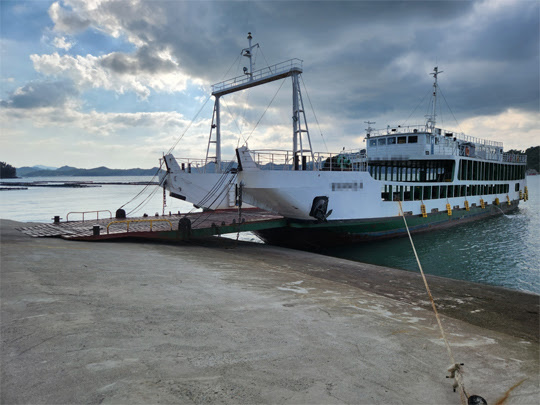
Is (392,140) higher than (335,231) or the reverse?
higher

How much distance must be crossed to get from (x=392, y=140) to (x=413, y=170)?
3.11 metres

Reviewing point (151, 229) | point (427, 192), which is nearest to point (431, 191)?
point (427, 192)

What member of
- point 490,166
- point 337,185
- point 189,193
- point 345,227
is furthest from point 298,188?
point 490,166

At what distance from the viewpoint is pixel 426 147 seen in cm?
2716

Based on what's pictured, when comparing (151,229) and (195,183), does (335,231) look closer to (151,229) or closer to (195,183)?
(195,183)

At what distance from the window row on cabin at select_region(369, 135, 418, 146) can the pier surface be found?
19150 millimetres

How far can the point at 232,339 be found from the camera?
5.21 meters

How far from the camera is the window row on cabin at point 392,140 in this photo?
2742 cm

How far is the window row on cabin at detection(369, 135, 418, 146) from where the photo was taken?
2742cm

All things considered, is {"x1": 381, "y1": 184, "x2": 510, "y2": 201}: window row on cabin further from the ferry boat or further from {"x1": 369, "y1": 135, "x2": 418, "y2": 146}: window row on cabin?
{"x1": 369, "y1": 135, "x2": 418, "y2": 146}: window row on cabin

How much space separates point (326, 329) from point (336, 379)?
1.78 m

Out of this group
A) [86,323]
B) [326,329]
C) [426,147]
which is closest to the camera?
[86,323]

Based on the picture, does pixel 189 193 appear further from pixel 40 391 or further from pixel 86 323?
pixel 40 391

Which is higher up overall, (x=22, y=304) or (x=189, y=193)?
(x=189, y=193)
